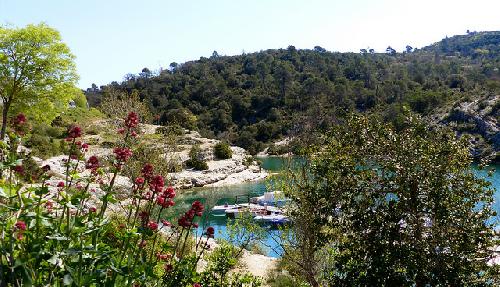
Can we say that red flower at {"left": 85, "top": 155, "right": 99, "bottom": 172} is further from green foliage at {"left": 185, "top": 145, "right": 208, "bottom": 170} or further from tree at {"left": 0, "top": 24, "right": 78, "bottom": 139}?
green foliage at {"left": 185, "top": 145, "right": 208, "bottom": 170}

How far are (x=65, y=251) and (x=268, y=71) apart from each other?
11859cm

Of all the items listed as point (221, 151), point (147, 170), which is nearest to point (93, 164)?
point (147, 170)

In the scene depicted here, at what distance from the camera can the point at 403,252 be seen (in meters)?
6.02

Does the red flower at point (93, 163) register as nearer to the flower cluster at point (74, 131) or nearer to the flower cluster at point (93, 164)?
the flower cluster at point (93, 164)

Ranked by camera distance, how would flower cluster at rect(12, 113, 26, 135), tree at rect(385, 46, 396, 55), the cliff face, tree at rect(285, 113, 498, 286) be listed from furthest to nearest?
tree at rect(385, 46, 396, 55)
the cliff face
tree at rect(285, 113, 498, 286)
flower cluster at rect(12, 113, 26, 135)

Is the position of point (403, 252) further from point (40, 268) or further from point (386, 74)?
point (386, 74)

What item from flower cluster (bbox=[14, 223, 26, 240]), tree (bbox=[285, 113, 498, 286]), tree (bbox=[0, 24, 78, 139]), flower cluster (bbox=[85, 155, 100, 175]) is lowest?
tree (bbox=[285, 113, 498, 286])

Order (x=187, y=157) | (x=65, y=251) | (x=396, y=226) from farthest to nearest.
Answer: (x=187, y=157)
(x=396, y=226)
(x=65, y=251)

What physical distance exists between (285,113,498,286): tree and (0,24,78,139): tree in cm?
1875

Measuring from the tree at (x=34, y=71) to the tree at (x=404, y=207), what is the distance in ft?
61.5

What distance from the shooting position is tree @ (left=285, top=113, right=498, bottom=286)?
237 inches

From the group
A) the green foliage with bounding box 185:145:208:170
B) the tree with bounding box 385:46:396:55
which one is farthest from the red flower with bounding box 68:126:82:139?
the tree with bounding box 385:46:396:55

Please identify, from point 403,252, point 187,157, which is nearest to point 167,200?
point 403,252

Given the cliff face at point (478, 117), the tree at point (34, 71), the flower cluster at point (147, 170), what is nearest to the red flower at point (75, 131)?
the flower cluster at point (147, 170)
